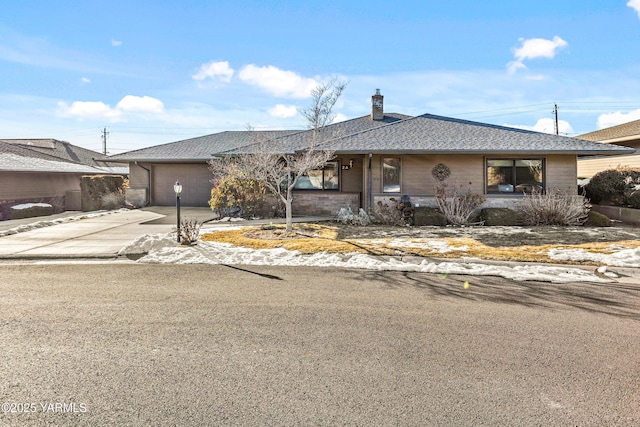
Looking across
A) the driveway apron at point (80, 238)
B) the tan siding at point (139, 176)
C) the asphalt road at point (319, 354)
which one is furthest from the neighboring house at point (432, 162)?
the asphalt road at point (319, 354)

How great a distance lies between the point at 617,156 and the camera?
1850 centimetres

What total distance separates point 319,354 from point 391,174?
11.4 metres

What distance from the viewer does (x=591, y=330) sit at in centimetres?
411

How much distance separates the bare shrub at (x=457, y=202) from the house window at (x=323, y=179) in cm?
417

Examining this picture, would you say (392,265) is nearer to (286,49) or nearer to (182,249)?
(182,249)

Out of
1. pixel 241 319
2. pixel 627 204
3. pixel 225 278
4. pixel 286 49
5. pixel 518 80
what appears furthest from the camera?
pixel 518 80

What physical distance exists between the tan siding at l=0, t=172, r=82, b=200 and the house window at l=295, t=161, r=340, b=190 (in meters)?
14.5

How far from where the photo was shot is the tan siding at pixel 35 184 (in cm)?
1862

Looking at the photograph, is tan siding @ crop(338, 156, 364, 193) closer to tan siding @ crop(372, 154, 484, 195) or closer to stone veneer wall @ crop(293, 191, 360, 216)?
stone veneer wall @ crop(293, 191, 360, 216)

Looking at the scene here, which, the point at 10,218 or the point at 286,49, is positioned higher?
the point at 286,49

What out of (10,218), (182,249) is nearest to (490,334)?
(182,249)

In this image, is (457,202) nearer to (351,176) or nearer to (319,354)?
(351,176)

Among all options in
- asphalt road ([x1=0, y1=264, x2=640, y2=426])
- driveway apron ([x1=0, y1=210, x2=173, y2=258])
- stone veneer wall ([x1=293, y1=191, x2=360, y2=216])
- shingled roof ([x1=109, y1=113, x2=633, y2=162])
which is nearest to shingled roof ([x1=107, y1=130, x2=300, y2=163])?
shingled roof ([x1=109, y1=113, x2=633, y2=162])

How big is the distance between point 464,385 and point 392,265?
4.26m
